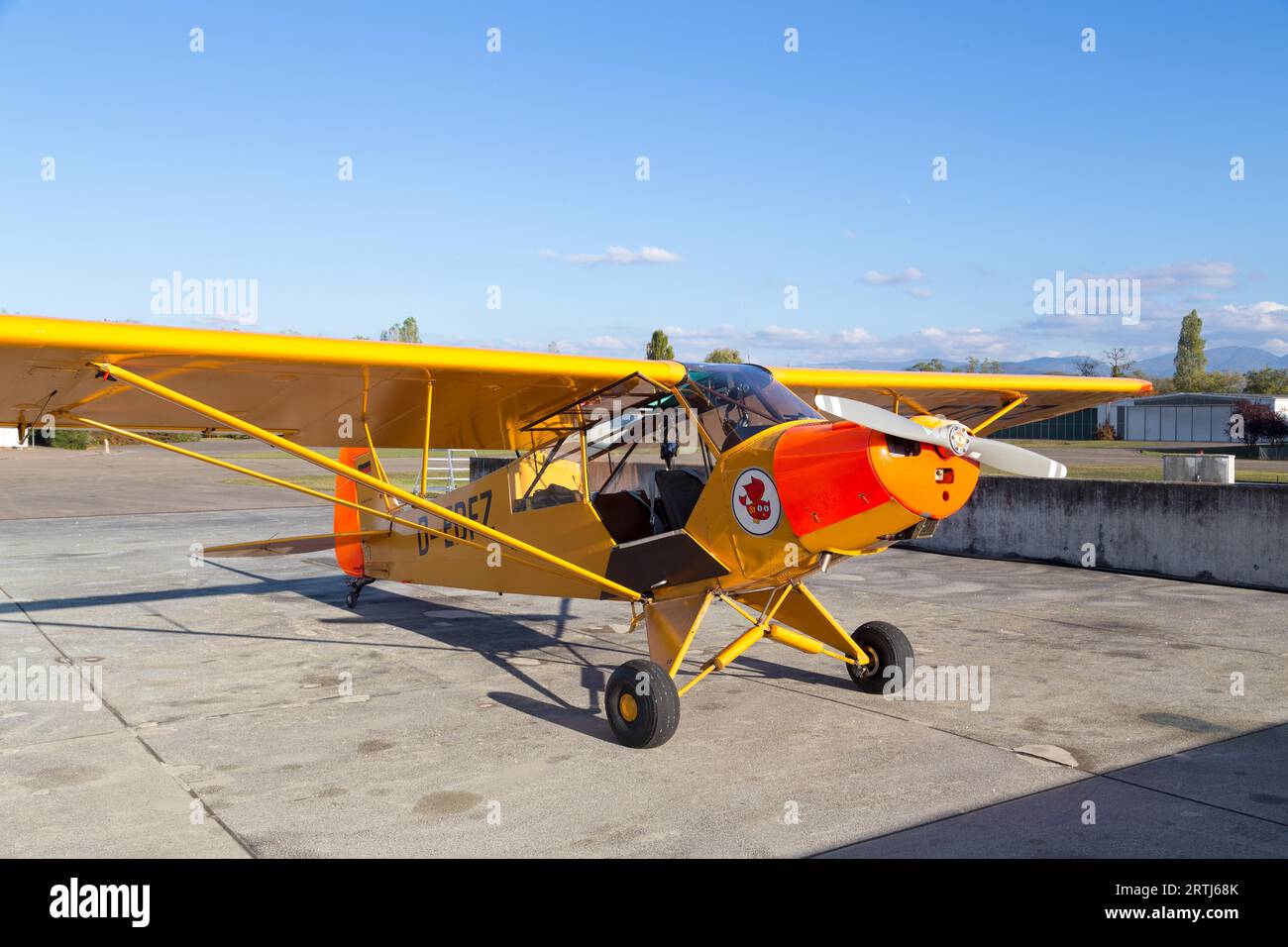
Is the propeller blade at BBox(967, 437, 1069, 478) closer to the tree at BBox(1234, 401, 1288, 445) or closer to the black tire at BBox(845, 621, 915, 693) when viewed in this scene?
the black tire at BBox(845, 621, 915, 693)

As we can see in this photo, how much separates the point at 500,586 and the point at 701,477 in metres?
2.79

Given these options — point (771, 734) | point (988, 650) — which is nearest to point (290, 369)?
point (771, 734)

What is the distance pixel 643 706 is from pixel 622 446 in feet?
7.56

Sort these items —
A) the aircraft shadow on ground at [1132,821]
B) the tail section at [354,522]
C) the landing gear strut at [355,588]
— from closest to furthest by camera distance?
1. the aircraft shadow on ground at [1132,821]
2. the tail section at [354,522]
3. the landing gear strut at [355,588]

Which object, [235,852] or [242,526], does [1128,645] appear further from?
[242,526]

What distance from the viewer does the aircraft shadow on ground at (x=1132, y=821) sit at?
14.9 feet

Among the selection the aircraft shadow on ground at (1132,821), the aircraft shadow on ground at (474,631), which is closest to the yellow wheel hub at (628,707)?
the aircraft shadow on ground at (474,631)

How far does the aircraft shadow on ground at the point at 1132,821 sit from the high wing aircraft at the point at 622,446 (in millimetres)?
1690

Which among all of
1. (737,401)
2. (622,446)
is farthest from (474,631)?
(737,401)

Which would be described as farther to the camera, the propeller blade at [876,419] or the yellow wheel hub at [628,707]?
the yellow wheel hub at [628,707]

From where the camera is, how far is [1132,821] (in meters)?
4.88

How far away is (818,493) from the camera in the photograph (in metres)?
5.93

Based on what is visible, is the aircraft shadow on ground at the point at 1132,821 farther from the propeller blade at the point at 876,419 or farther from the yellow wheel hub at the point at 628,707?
the propeller blade at the point at 876,419

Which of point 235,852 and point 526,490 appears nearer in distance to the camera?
point 235,852
